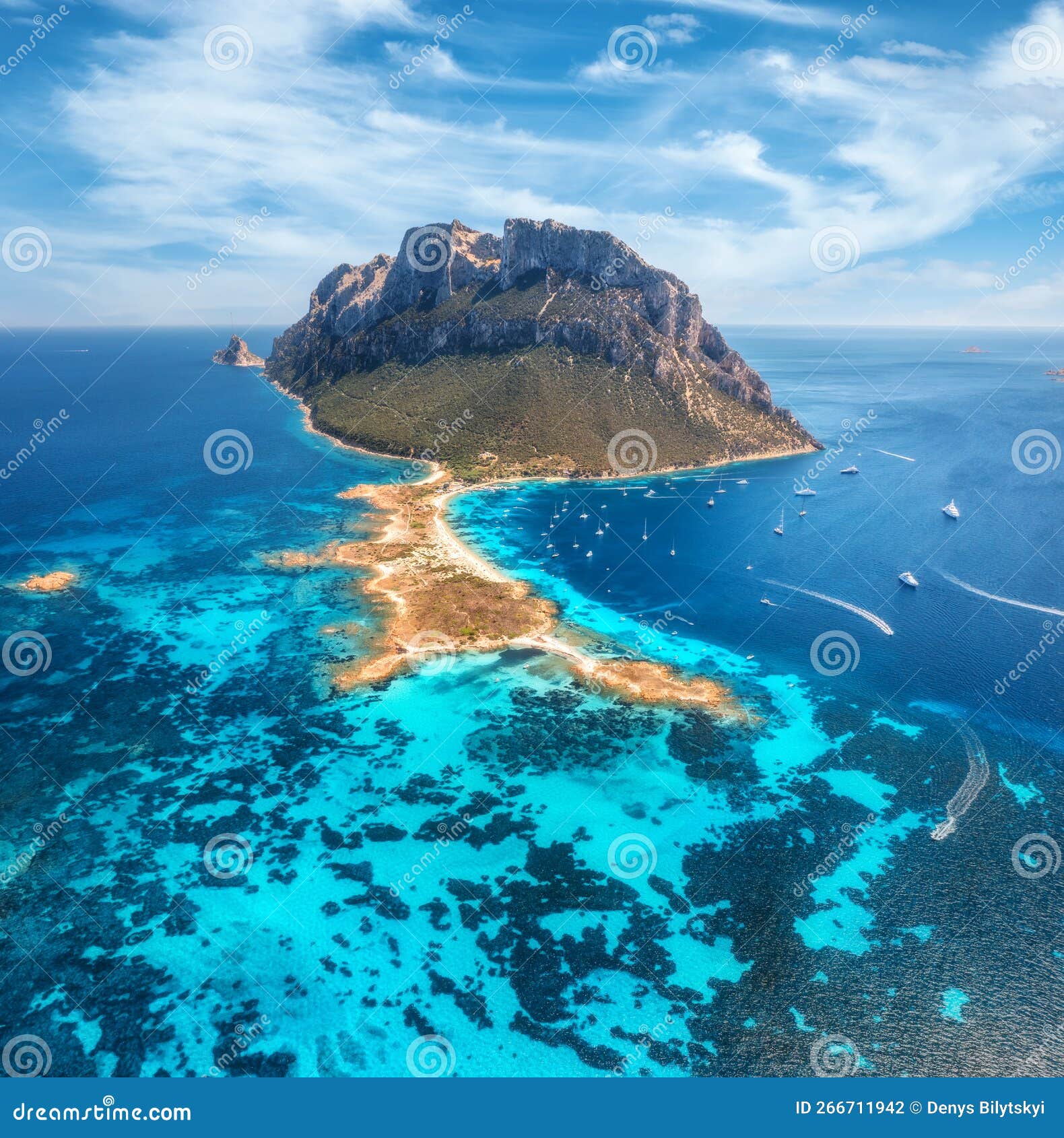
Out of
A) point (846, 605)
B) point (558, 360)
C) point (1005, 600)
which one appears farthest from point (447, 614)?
point (558, 360)

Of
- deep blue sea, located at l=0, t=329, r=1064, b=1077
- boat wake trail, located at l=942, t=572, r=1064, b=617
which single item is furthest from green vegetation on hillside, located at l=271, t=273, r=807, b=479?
boat wake trail, located at l=942, t=572, r=1064, b=617

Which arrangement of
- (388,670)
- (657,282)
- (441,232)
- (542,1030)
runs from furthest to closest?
(441,232) < (657,282) < (388,670) < (542,1030)

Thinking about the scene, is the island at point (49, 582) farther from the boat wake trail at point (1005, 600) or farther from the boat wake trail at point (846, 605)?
the boat wake trail at point (1005, 600)

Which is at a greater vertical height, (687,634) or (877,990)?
(687,634)

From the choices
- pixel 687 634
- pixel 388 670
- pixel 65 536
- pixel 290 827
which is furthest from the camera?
pixel 65 536

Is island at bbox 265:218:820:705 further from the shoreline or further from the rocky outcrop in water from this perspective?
the shoreline

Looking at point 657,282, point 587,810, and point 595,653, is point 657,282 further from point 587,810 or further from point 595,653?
point 587,810

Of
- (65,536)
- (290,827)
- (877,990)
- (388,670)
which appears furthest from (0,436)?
(877,990)
